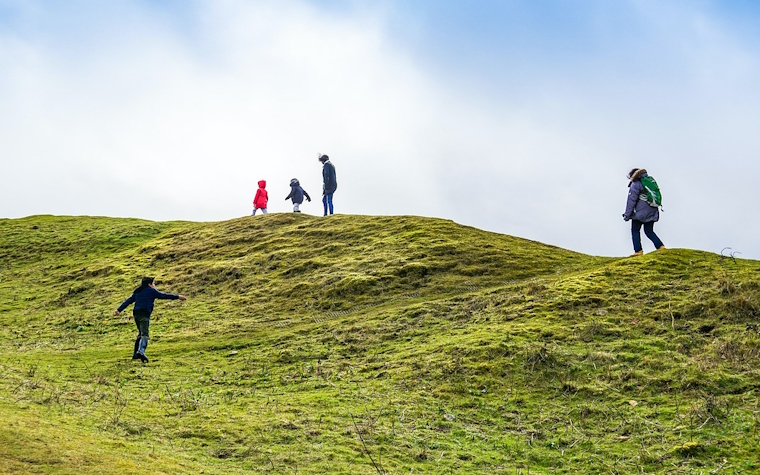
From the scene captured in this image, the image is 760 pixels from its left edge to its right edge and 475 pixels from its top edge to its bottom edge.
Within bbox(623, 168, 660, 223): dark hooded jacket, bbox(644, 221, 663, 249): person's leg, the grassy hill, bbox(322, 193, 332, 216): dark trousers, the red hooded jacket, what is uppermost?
the red hooded jacket

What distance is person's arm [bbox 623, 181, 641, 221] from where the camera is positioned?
83.6 ft

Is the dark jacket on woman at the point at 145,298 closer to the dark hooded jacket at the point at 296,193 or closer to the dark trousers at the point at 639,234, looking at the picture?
the dark trousers at the point at 639,234

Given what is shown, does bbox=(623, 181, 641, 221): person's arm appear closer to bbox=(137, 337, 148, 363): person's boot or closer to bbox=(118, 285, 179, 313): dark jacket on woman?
bbox=(118, 285, 179, 313): dark jacket on woman

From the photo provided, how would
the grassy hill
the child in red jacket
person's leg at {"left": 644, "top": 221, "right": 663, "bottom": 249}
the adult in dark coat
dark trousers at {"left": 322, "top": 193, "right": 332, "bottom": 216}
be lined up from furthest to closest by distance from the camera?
the child in red jacket, dark trousers at {"left": 322, "top": 193, "right": 332, "bottom": 216}, the adult in dark coat, person's leg at {"left": 644, "top": 221, "right": 663, "bottom": 249}, the grassy hill

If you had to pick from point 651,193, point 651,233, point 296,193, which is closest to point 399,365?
point 651,193

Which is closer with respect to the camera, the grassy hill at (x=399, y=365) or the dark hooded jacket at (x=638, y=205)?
the grassy hill at (x=399, y=365)

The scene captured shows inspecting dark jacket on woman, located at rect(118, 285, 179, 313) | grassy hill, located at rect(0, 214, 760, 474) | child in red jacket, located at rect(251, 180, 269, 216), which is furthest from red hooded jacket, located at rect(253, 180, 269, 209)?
dark jacket on woman, located at rect(118, 285, 179, 313)

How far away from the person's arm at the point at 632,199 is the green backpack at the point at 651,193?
164 mm

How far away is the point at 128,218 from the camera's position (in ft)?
167

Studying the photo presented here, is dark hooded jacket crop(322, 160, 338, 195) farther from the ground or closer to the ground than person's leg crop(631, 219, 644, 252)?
farther from the ground

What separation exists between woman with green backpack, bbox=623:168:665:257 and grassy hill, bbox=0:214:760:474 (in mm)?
1222

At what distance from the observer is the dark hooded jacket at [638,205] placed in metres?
25.3

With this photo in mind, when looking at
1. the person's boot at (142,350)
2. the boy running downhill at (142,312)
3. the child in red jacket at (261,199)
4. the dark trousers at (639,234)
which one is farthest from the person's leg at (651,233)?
the child in red jacket at (261,199)

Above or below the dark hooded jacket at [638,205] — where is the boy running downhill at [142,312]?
below
